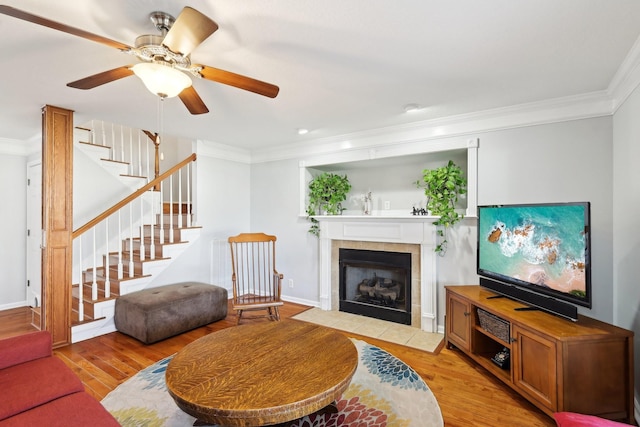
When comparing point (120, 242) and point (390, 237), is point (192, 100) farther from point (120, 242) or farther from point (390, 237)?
point (390, 237)

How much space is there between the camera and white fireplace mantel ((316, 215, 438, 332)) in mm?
3475

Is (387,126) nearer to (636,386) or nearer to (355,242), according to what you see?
(355,242)

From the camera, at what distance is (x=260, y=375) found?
1.65 metres

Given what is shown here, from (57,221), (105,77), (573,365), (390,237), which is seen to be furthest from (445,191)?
(57,221)

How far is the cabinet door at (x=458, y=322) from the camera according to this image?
8.92 feet

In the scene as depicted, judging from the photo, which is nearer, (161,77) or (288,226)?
(161,77)

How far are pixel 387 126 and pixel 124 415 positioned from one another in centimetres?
349

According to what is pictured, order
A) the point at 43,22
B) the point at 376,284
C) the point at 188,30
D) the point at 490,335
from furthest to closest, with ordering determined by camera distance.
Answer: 1. the point at 376,284
2. the point at 490,335
3. the point at 188,30
4. the point at 43,22

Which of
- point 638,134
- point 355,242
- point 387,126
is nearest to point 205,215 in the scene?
point 355,242

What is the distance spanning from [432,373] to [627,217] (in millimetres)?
1872

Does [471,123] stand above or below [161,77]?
above

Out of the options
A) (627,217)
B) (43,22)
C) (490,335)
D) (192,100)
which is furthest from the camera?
(490,335)

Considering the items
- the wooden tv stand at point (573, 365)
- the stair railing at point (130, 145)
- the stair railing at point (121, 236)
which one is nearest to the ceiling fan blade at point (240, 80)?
the wooden tv stand at point (573, 365)

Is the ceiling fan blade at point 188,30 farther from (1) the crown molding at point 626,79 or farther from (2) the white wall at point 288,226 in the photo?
(2) the white wall at point 288,226
